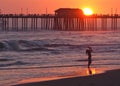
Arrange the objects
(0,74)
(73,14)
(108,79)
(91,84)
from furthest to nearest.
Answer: (73,14)
(0,74)
(108,79)
(91,84)

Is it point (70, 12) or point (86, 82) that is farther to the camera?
point (70, 12)

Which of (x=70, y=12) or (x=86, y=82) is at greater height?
(x=70, y=12)

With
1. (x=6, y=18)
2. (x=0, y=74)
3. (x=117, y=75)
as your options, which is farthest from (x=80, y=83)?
(x=6, y=18)

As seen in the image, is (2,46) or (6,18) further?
(6,18)

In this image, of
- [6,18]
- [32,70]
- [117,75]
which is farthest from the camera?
[6,18]

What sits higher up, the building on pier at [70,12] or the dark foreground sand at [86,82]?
the building on pier at [70,12]

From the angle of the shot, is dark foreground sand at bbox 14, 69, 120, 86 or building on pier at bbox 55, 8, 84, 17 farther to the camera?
building on pier at bbox 55, 8, 84, 17

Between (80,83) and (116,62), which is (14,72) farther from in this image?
(116,62)

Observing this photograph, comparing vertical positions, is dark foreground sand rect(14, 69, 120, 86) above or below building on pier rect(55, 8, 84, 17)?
below

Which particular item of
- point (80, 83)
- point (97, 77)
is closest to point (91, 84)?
point (80, 83)

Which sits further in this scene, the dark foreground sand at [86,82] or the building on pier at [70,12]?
the building on pier at [70,12]

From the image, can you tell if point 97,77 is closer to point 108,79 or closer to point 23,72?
point 108,79

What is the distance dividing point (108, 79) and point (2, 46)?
2292 centimetres

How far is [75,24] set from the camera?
7700 cm
